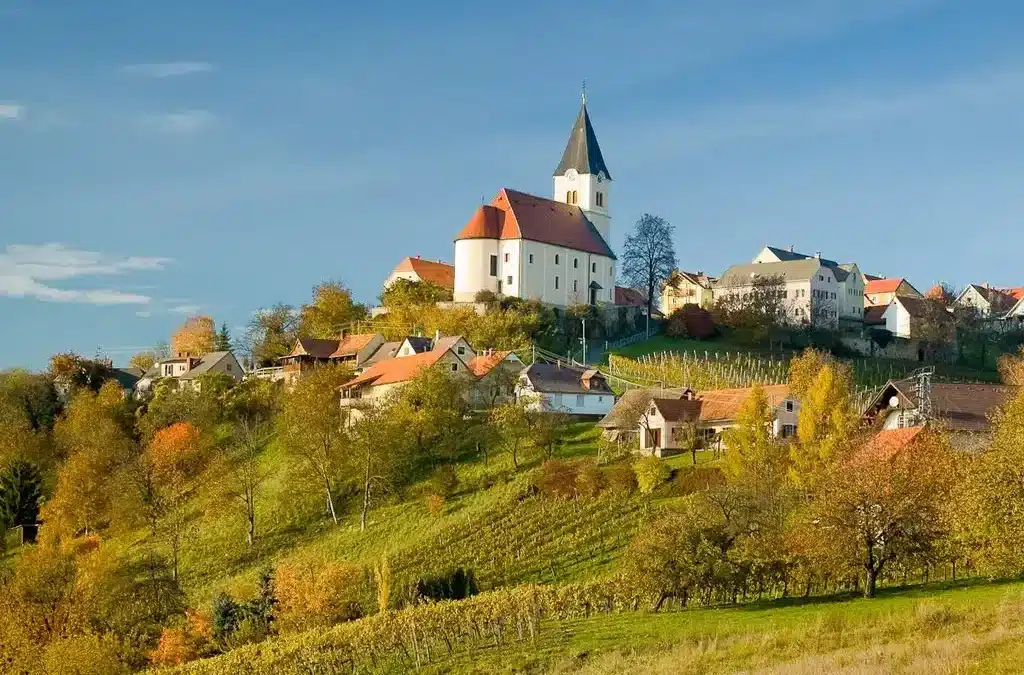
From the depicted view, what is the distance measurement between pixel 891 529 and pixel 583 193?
71.4 meters

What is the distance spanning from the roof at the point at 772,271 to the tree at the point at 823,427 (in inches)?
2266

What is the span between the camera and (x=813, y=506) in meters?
36.9

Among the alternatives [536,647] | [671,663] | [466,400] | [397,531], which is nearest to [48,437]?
[466,400]

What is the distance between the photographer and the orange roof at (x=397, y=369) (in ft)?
237

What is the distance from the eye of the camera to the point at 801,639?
2836cm

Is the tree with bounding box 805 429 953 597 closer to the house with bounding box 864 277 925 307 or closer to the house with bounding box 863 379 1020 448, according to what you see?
the house with bounding box 863 379 1020 448

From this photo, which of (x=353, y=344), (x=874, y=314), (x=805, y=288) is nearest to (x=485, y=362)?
(x=353, y=344)

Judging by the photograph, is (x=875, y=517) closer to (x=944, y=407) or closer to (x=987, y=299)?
(x=944, y=407)

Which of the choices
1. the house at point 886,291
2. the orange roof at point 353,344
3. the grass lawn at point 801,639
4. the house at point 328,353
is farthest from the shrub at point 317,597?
the house at point 886,291

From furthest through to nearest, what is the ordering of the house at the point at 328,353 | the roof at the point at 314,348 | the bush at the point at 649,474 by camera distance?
the roof at the point at 314,348 → the house at the point at 328,353 → the bush at the point at 649,474

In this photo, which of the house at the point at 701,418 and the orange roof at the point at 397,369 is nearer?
the house at the point at 701,418

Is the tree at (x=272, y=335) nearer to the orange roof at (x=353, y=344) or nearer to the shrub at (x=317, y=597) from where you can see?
the orange roof at (x=353, y=344)

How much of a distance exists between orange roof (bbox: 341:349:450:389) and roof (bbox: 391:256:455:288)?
23381 millimetres

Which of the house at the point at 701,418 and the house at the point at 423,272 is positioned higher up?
the house at the point at 423,272
